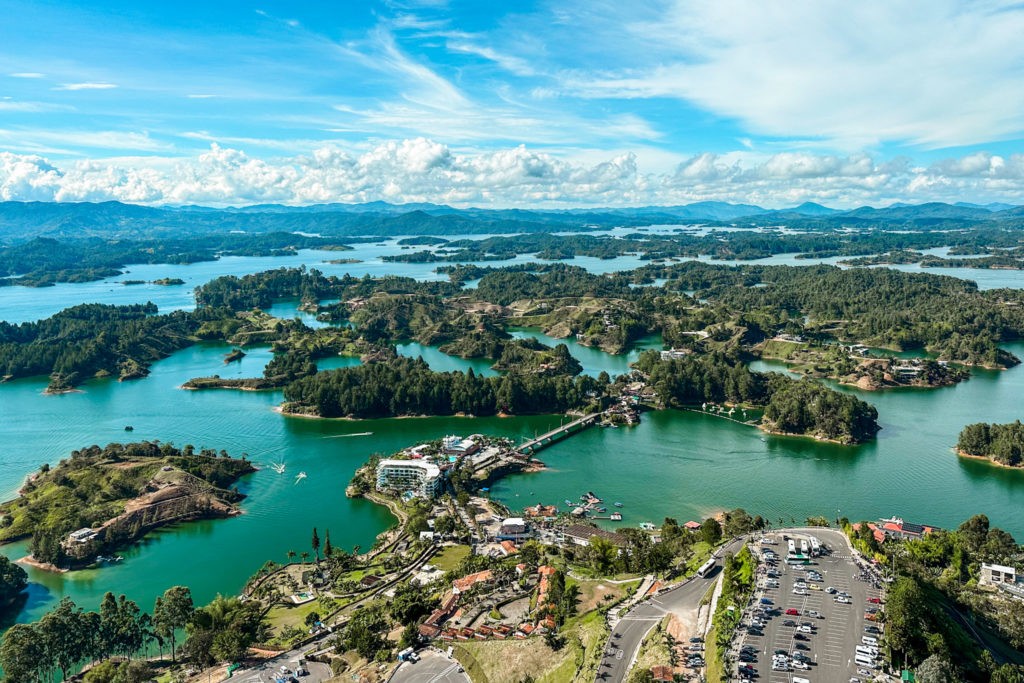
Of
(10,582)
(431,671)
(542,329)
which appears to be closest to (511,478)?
(431,671)

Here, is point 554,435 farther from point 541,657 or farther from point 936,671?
point 936,671

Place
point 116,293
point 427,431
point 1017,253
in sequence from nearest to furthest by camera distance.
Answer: point 427,431, point 116,293, point 1017,253

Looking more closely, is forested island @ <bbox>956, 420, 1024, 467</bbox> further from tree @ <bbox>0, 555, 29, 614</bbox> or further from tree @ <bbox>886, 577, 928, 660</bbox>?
tree @ <bbox>0, 555, 29, 614</bbox>

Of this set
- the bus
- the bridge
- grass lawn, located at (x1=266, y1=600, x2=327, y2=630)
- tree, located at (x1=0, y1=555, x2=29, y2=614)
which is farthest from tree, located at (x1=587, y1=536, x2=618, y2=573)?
tree, located at (x1=0, y1=555, x2=29, y2=614)

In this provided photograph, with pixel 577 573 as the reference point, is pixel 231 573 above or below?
below

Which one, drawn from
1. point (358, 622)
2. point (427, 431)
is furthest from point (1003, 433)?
point (358, 622)

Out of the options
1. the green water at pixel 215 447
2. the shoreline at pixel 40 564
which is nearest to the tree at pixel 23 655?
the green water at pixel 215 447

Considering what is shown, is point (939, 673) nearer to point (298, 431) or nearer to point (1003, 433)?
point (1003, 433)
